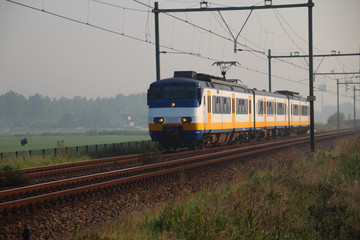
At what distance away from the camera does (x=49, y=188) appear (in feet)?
40.4

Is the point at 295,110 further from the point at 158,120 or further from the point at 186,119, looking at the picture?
the point at 158,120

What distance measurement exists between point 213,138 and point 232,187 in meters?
12.8

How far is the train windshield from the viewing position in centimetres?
2267

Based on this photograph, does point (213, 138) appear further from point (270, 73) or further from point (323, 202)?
point (270, 73)

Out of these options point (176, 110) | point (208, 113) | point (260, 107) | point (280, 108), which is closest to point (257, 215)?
point (176, 110)

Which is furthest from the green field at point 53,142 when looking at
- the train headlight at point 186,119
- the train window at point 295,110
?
the train headlight at point 186,119

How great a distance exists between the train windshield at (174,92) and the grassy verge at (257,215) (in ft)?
29.4

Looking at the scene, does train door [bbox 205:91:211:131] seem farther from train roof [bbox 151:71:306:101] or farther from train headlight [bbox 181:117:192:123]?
train headlight [bbox 181:117:192:123]

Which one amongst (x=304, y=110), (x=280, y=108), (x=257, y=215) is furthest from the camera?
(x=304, y=110)

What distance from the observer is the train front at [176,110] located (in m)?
22.7

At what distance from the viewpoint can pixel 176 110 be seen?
22.9 m

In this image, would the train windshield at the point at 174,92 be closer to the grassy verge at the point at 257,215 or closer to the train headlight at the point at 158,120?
the train headlight at the point at 158,120

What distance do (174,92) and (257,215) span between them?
1382cm

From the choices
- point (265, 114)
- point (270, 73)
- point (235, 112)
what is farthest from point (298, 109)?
point (235, 112)
